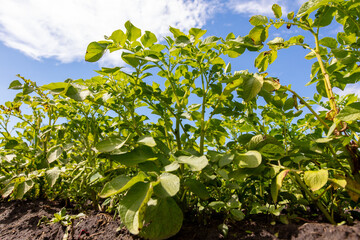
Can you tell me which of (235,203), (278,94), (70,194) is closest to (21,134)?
(70,194)

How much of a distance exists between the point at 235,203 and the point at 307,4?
960 mm

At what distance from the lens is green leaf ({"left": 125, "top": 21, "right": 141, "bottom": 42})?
1.24 metres

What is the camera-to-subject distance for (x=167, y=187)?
763 mm

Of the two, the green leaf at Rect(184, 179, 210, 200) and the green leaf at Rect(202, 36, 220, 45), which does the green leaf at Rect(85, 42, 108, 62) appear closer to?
the green leaf at Rect(202, 36, 220, 45)

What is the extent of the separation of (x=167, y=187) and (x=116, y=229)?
72cm

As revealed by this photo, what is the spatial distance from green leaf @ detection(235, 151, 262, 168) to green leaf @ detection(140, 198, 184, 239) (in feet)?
1.05

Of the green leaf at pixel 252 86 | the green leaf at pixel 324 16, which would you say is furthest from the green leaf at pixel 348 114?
the green leaf at pixel 324 16

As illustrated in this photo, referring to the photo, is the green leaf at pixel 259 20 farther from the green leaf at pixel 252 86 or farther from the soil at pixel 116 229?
the soil at pixel 116 229

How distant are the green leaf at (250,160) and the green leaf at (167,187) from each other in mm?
304

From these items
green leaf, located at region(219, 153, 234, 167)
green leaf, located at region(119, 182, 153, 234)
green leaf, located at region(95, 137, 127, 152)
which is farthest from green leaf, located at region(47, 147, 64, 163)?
green leaf, located at region(219, 153, 234, 167)

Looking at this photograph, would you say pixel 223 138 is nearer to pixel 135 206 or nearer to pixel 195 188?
pixel 195 188

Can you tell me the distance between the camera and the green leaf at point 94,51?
1.13 metres

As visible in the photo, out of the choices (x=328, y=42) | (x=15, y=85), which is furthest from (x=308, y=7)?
(x=15, y=85)

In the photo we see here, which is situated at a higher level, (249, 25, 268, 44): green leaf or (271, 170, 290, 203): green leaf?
(249, 25, 268, 44): green leaf
